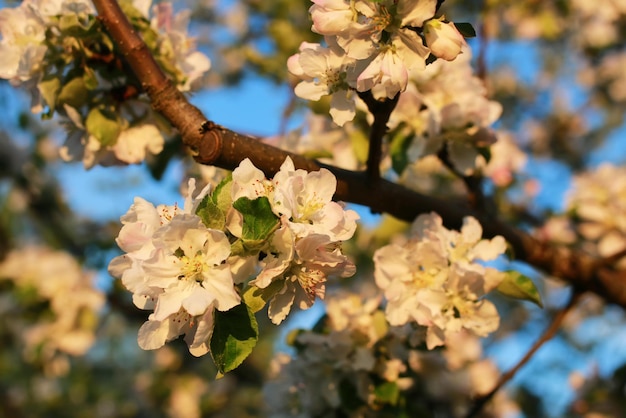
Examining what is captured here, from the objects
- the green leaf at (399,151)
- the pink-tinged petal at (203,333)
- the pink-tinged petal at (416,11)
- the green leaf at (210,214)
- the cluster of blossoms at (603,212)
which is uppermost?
the pink-tinged petal at (416,11)

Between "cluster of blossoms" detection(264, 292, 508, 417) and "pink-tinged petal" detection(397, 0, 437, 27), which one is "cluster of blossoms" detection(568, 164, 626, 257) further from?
"pink-tinged petal" detection(397, 0, 437, 27)

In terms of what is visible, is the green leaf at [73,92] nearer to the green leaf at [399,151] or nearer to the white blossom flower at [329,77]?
the white blossom flower at [329,77]

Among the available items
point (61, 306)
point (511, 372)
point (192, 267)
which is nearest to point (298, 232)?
point (192, 267)

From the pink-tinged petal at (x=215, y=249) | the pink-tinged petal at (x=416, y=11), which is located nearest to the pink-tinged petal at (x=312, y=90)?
the pink-tinged petal at (x=416, y=11)

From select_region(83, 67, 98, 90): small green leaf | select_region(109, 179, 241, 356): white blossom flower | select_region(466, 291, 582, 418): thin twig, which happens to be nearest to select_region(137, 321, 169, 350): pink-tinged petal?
select_region(109, 179, 241, 356): white blossom flower

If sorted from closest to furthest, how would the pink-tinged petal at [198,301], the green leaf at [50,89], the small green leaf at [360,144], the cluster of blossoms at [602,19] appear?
1. the pink-tinged petal at [198,301]
2. the green leaf at [50,89]
3. the small green leaf at [360,144]
4. the cluster of blossoms at [602,19]

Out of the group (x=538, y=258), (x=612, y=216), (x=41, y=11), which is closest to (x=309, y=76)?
(x=41, y=11)

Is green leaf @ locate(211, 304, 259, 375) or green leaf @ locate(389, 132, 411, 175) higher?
green leaf @ locate(211, 304, 259, 375)
